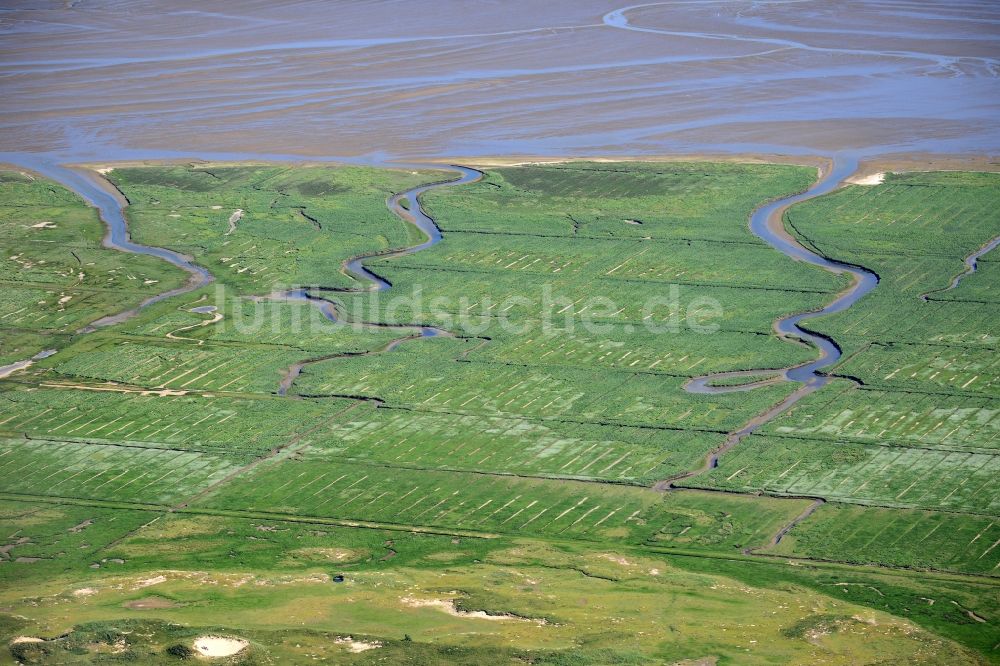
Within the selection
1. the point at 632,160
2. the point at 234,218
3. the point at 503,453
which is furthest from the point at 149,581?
the point at 632,160

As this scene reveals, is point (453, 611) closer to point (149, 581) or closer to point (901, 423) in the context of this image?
point (149, 581)

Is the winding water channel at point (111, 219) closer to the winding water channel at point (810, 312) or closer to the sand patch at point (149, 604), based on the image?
the sand patch at point (149, 604)

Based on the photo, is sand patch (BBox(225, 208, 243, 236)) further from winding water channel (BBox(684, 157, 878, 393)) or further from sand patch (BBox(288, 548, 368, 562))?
sand patch (BBox(288, 548, 368, 562))

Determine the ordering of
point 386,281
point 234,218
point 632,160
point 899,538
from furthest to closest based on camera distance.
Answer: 1. point 632,160
2. point 234,218
3. point 386,281
4. point 899,538

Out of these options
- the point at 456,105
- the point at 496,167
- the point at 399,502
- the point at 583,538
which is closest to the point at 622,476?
the point at 583,538

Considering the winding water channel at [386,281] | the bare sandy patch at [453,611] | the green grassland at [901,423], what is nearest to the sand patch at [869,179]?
the green grassland at [901,423]

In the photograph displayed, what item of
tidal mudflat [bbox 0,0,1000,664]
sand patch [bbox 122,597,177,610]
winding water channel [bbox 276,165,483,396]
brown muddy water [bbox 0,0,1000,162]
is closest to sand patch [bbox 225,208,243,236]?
tidal mudflat [bbox 0,0,1000,664]

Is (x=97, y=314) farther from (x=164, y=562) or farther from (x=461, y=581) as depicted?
(x=461, y=581)
